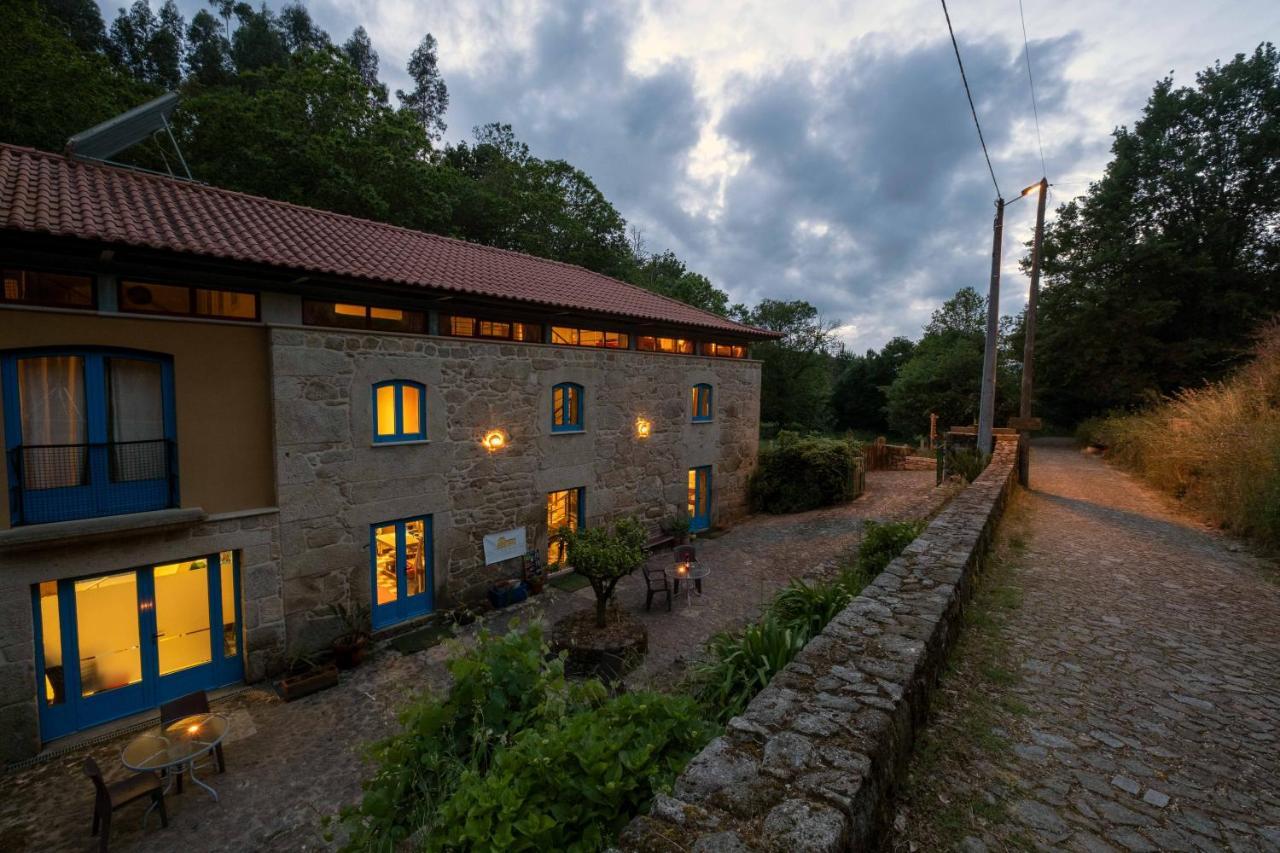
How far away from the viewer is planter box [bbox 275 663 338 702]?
724 centimetres

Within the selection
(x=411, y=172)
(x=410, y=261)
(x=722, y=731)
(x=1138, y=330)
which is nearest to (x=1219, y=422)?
(x=722, y=731)

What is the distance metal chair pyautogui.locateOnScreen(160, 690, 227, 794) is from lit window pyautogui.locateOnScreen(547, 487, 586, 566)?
6.50 m

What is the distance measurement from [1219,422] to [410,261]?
→ 16606 mm

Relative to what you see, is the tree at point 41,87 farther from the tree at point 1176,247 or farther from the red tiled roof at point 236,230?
the tree at point 1176,247

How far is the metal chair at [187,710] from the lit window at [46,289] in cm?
505

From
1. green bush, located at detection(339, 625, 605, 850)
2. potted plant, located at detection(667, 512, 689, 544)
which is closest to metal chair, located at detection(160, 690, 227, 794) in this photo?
green bush, located at detection(339, 625, 605, 850)

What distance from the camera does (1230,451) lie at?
9.30 m

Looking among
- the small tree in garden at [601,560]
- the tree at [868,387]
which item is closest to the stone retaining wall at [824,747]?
the small tree in garden at [601,560]

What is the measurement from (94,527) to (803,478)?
649 inches

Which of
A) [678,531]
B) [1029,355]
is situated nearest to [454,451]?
[678,531]

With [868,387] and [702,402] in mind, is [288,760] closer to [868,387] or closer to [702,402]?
[702,402]

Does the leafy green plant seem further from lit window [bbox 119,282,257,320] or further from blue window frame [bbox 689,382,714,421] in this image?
blue window frame [bbox 689,382,714,421]

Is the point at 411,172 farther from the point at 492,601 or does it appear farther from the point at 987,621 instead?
the point at 987,621

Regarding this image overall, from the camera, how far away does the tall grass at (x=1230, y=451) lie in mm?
7891
